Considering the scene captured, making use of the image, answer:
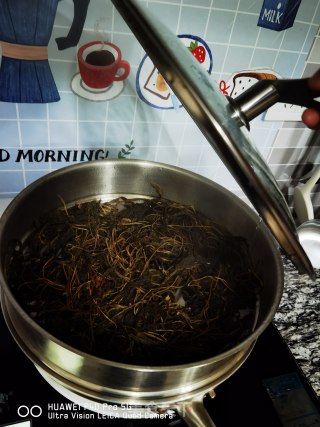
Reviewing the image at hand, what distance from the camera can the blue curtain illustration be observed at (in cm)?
72

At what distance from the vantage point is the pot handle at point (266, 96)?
506 millimetres

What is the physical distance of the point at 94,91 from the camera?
2.85 feet

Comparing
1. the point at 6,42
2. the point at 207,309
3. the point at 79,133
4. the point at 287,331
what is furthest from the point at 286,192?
the point at 6,42

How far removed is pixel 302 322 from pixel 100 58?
2.85 ft

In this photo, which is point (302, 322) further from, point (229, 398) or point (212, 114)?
point (212, 114)

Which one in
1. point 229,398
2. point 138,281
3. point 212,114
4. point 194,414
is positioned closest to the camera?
point 212,114

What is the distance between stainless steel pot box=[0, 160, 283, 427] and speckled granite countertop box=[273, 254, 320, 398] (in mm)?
222

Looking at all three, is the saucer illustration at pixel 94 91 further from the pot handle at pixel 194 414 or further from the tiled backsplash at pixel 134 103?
the pot handle at pixel 194 414

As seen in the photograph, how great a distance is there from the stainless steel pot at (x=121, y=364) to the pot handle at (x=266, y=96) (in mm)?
321

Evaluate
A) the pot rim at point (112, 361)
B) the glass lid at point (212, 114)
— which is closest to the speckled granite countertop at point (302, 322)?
the pot rim at point (112, 361)

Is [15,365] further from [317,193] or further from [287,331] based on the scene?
[317,193]

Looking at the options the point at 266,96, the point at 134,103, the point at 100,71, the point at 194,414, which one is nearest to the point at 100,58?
the point at 100,71

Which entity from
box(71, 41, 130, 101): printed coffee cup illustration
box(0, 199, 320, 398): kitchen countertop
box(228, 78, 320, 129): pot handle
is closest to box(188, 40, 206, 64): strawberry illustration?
box(71, 41, 130, 101): printed coffee cup illustration

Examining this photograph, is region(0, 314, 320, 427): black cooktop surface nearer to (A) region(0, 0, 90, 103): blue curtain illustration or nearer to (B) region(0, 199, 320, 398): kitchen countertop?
(B) region(0, 199, 320, 398): kitchen countertop
